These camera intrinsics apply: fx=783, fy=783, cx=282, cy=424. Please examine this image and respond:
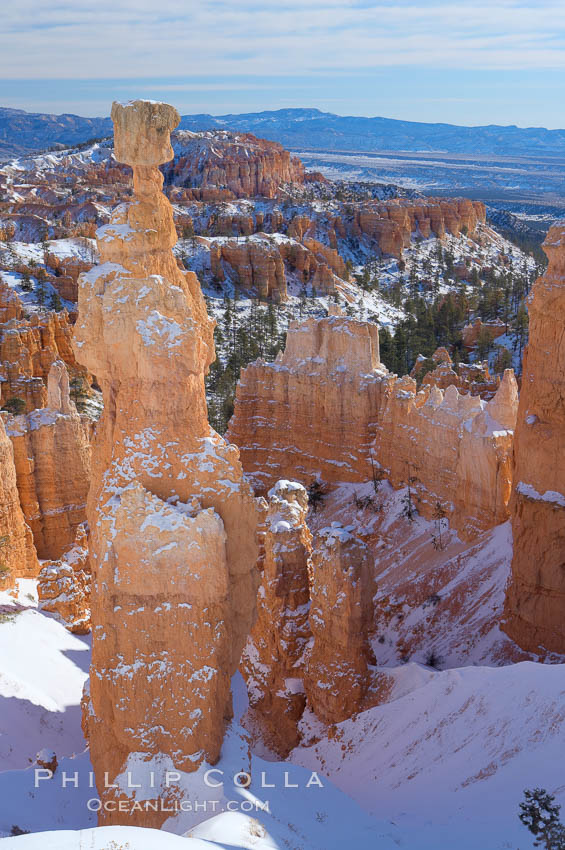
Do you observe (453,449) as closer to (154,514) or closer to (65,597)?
(65,597)

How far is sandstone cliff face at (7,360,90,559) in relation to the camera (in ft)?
77.2

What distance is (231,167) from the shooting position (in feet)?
387

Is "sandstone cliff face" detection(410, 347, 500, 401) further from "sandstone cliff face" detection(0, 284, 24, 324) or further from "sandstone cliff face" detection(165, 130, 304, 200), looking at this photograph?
"sandstone cliff face" detection(165, 130, 304, 200)

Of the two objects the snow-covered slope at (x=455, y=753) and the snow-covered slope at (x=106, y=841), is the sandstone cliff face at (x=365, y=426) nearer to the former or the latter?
the snow-covered slope at (x=455, y=753)

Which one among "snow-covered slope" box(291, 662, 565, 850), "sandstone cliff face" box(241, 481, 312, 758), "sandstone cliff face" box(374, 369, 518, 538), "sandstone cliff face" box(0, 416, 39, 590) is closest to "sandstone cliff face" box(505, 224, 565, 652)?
"snow-covered slope" box(291, 662, 565, 850)

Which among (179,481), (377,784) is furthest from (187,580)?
(377,784)

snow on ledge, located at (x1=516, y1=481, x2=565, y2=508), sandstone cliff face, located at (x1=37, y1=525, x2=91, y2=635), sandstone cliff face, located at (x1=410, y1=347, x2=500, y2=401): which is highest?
snow on ledge, located at (x1=516, y1=481, x2=565, y2=508)

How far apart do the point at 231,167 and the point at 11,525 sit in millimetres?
105214

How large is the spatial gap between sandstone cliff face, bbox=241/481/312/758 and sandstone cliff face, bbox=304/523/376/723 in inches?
36.0

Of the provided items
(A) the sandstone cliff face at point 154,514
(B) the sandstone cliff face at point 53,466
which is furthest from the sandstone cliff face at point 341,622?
(B) the sandstone cliff face at point 53,466

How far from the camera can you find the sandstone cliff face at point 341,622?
14219mm

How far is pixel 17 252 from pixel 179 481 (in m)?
A: 57.3

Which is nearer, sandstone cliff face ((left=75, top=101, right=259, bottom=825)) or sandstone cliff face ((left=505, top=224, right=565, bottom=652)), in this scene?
sandstone cliff face ((left=75, top=101, right=259, bottom=825))

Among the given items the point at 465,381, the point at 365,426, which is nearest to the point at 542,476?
the point at 365,426
